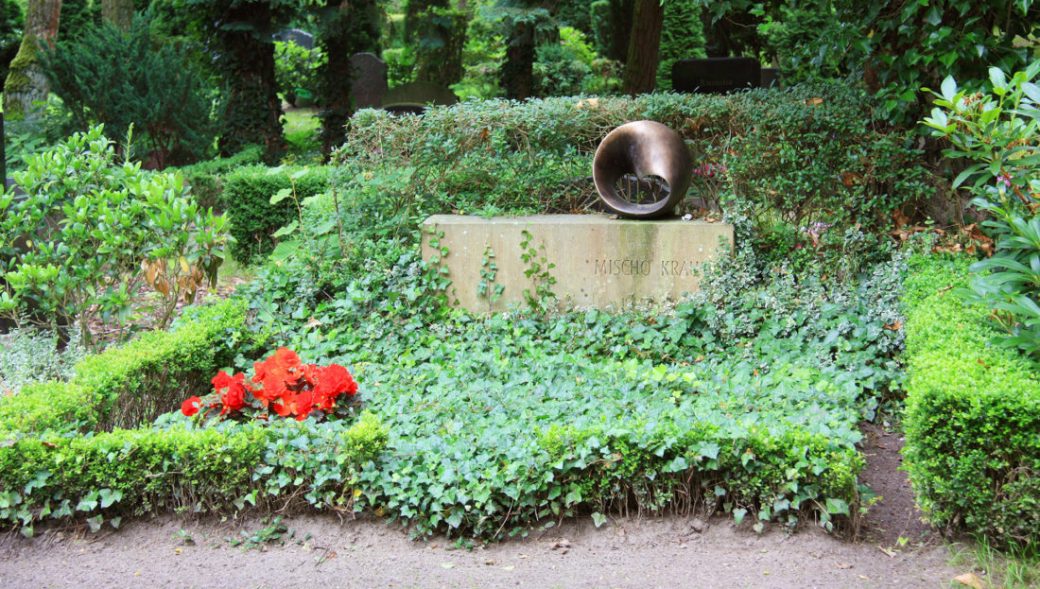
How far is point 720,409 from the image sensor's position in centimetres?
480

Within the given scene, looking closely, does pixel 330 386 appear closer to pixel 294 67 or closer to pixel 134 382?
pixel 134 382

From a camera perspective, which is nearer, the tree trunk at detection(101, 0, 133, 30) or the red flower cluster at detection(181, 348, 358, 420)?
the red flower cluster at detection(181, 348, 358, 420)

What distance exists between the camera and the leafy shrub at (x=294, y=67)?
988 inches

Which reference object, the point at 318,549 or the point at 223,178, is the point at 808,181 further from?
the point at 223,178

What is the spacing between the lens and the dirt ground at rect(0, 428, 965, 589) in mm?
3627

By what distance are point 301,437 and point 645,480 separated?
5.58 ft

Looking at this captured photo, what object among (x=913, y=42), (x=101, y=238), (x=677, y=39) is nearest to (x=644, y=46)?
(x=677, y=39)

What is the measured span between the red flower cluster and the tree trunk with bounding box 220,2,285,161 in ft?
35.4

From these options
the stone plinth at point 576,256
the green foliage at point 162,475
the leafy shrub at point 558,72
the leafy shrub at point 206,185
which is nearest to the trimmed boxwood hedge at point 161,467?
the green foliage at point 162,475

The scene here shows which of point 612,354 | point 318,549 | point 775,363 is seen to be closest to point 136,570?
point 318,549

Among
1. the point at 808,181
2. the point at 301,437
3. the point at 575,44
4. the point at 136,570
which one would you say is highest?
the point at 575,44

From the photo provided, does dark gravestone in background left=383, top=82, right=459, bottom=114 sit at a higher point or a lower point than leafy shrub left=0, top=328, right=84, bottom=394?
higher

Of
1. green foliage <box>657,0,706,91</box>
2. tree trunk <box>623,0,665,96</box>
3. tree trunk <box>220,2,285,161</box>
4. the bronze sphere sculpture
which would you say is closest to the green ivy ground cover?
the bronze sphere sculpture

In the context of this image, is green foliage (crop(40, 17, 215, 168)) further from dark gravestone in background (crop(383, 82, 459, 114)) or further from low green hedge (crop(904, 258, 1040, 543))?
low green hedge (crop(904, 258, 1040, 543))
